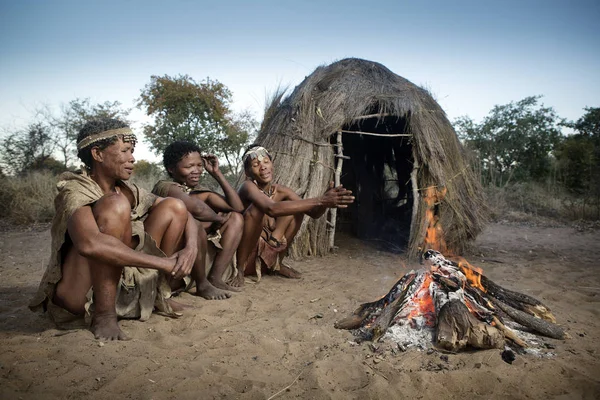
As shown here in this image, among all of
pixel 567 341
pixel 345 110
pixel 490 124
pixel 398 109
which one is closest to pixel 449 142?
pixel 398 109

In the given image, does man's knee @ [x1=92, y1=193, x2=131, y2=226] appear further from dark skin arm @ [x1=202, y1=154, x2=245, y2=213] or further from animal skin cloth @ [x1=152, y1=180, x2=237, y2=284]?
dark skin arm @ [x1=202, y1=154, x2=245, y2=213]

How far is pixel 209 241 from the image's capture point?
10.4 ft

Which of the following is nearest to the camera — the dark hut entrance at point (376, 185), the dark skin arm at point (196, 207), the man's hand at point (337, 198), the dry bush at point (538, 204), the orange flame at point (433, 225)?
the man's hand at point (337, 198)

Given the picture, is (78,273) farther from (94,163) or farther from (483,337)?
(483,337)

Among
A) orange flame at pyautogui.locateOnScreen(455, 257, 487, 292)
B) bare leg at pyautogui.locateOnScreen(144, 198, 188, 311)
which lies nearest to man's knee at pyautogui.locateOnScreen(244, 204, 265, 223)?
bare leg at pyautogui.locateOnScreen(144, 198, 188, 311)

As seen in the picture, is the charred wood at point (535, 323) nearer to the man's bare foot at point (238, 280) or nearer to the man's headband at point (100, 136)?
the man's bare foot at point (238, 280)

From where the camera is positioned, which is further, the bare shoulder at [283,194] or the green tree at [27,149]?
the green tree at [27,149]

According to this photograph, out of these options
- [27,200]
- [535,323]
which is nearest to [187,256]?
[535,323]

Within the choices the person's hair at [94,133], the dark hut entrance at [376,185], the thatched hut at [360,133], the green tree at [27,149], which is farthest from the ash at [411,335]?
the green tree at [27,149]

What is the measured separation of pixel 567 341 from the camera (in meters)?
2.11

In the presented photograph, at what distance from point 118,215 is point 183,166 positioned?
1.33m

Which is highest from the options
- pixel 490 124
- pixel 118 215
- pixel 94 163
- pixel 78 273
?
pixel 490 124

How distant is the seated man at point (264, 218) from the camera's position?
3205mm

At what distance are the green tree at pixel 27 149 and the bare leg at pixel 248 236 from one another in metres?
10.0
